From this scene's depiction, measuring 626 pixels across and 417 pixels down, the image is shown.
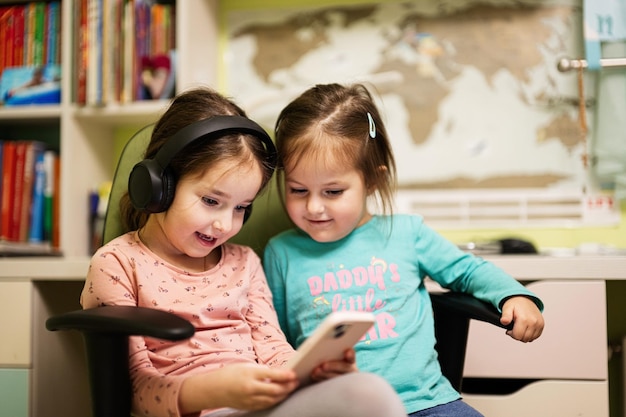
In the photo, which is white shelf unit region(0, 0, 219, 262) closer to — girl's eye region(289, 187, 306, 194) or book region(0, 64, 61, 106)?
book region(0, 64, 61, 106)

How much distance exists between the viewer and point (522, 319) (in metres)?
0.97

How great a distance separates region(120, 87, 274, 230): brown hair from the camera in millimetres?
931

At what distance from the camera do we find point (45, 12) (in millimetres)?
1880

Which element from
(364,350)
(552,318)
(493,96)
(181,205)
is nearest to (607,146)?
(493,96)

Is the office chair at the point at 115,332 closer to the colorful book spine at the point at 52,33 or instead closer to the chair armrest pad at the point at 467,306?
the chair armrest pad at the point at 467,306

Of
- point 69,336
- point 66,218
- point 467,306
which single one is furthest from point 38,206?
point 467,306

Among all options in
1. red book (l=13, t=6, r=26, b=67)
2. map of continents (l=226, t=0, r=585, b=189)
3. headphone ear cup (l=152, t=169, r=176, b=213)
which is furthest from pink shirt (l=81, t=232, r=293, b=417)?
red book (l=13, t=6, r=26, b=67)

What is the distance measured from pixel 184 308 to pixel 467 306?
0.48 m

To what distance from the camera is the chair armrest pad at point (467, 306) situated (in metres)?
0.97

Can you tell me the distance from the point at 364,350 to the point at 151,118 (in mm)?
1134

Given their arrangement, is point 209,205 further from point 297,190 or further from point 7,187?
point 7,187

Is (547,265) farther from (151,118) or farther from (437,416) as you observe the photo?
(151,118)

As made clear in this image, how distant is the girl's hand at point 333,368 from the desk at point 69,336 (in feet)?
2.03

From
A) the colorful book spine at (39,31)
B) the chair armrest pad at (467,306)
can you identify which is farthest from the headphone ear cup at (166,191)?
the colorful book spine at (39,31)
